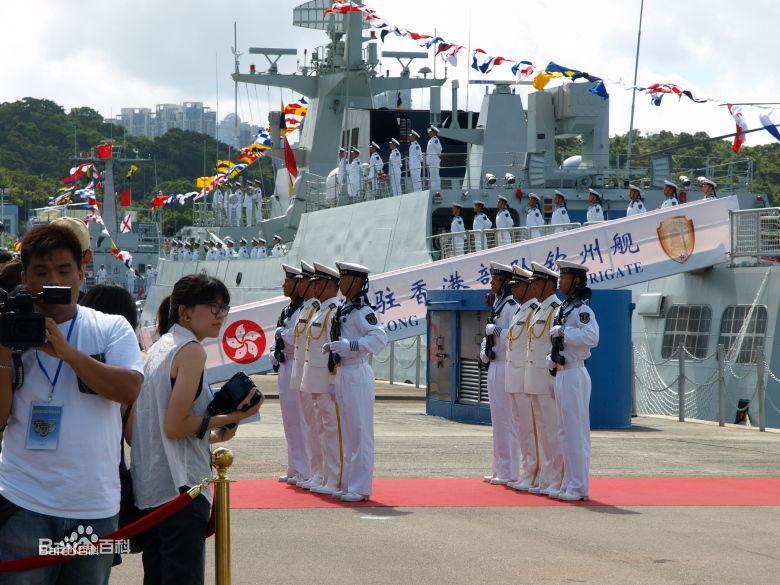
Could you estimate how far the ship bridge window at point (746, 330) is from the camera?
18594 millimetres

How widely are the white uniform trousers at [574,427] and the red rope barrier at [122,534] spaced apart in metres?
5.13

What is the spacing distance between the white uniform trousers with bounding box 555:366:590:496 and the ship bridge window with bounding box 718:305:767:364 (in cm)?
928

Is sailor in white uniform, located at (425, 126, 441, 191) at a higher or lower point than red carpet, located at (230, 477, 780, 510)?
higher

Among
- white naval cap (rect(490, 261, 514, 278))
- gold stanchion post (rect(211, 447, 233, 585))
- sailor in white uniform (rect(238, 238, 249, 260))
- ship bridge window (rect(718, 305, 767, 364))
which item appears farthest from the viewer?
sailor in white uniform (rect(238, 238, 249, 260))

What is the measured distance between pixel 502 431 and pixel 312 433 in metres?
1.58

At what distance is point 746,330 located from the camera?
18766 mm

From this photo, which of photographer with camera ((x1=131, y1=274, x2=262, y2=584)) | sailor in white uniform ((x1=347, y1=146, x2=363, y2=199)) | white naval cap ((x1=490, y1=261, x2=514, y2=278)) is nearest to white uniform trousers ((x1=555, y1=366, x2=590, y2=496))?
white naval cap ((x1=490, y1=261, x2=514, y2=278))

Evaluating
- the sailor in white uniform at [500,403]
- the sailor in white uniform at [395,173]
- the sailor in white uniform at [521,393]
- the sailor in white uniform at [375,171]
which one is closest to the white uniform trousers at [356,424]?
the sailor in white uniform at [521,393]

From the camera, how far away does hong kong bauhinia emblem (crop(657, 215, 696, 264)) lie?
19.8m

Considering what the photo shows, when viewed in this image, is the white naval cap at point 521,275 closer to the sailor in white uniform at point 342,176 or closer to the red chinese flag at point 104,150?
the sailor in white uniform at point 342,176

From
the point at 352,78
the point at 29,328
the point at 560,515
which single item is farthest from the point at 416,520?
the point at 352,78

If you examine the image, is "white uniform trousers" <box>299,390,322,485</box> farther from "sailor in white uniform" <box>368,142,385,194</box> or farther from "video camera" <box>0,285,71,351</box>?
"sailor in white uniform" <box>368,142,385,194</box>

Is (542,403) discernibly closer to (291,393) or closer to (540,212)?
(291,393)

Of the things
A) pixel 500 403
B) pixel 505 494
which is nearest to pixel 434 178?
pixel 500 403
